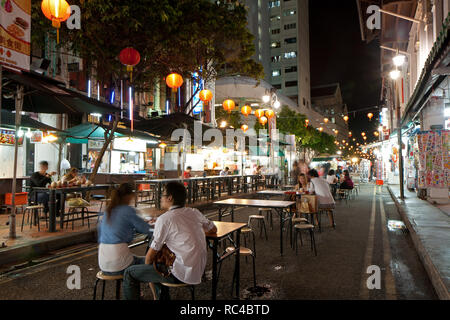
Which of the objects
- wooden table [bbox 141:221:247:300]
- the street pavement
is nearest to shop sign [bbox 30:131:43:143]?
the street pavement

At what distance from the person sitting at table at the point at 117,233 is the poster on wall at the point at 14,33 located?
442 cm

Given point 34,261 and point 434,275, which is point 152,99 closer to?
point 34,261

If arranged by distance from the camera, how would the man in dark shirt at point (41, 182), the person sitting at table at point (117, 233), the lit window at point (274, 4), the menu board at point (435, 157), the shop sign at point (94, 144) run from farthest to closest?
the lit window at point (274, 4) → the shop sign at point (94, 144) → the menu board at point (435, 157) → the man in dark shirt at point (41, 182) → the person sitting at table at point (117, 233)

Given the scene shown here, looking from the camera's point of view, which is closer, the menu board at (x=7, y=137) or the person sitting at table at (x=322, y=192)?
the person sitting at table at (x=322, y=192)

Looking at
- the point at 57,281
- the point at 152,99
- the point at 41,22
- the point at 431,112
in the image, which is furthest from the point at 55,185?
the point at 152,99

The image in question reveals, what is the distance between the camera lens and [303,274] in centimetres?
504

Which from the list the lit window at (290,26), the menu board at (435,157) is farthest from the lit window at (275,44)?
the menu board at (435,157)

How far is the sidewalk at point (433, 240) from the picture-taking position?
436 centimetres

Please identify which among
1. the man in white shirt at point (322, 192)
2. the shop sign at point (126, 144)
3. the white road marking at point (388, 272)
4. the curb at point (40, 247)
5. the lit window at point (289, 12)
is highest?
the lit window at point (289, 12)

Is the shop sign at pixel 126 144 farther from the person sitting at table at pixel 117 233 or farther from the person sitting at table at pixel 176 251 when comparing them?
the person sitting at table at pixel 176 251

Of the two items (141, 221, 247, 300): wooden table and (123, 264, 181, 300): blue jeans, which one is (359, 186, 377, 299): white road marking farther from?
(123, 264, 181, 300): blue jeans

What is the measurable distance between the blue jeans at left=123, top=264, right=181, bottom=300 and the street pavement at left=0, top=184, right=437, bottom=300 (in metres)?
0.92

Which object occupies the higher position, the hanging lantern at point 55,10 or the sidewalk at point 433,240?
the hanging lantern at point 55,10

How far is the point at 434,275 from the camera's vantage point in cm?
458
